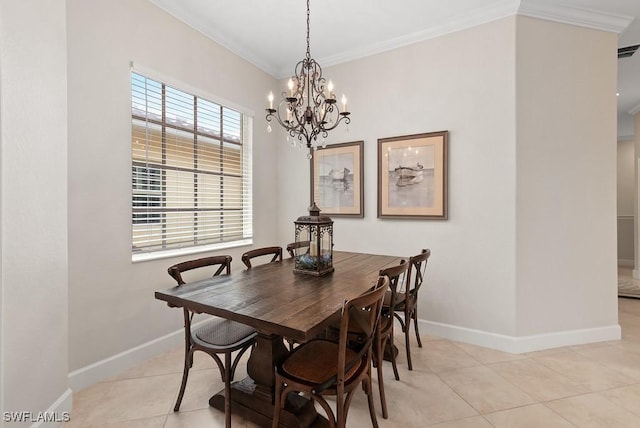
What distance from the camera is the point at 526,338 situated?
2.67 meters

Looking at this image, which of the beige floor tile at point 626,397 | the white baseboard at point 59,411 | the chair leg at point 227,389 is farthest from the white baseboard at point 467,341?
the chair leg at point 227,389

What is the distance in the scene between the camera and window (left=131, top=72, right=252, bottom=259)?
8.18 ft

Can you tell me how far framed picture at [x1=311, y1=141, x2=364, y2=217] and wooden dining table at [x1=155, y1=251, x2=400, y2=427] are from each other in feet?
4.34

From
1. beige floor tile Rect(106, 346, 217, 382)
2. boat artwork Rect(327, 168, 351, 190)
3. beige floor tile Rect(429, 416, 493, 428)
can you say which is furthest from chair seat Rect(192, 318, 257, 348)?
boat artwork Rect(327, 168, 351, 190)

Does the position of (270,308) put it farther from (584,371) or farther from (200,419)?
(584,371)

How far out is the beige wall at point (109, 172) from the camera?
6.73ft

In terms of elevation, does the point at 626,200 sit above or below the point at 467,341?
above

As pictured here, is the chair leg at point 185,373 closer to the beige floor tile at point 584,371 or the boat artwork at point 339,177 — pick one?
the boat artwork at point 339,177

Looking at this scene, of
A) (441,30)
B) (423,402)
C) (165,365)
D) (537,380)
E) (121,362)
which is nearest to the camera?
(423,402)

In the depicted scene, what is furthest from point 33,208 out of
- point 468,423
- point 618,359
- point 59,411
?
point 618,359

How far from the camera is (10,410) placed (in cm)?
142

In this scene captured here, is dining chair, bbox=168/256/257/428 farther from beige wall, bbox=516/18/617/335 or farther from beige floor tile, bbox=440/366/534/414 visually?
beige wall, bbox=516/18/617/335

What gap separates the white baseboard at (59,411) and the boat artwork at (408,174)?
10.1 ft

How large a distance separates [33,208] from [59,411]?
1205mm
